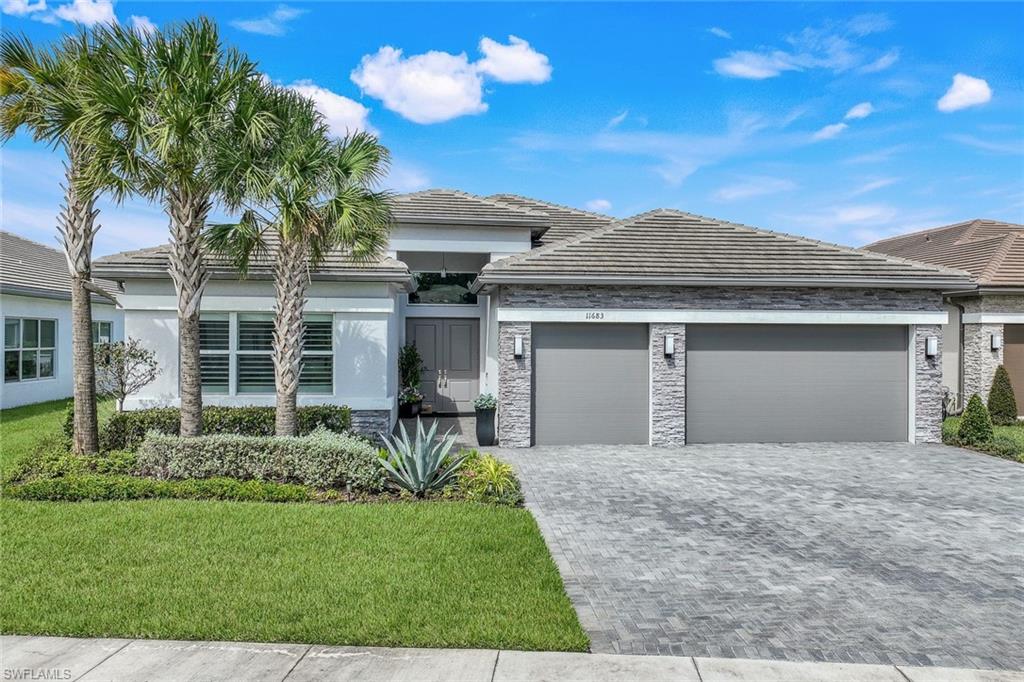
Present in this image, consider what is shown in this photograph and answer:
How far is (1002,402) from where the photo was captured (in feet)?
51.2

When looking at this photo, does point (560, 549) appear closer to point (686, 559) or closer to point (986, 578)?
point (686, 559)

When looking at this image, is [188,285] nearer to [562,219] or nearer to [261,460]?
[261,460]

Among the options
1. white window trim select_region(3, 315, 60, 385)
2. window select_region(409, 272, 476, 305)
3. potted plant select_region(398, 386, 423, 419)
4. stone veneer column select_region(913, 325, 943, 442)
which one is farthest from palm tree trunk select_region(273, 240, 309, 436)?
stone veneer column select_region(913, 325, 943, 442)

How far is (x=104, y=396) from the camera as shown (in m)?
12.4

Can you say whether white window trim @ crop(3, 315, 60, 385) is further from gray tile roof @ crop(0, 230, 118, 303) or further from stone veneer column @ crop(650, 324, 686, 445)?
stone veneer column @ crop(650, 324, 686, 445)

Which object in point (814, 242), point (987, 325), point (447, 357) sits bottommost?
point (447, 357)

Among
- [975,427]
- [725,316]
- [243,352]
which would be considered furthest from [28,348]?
[975,427]

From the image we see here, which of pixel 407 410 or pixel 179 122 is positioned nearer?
pixel 179 122

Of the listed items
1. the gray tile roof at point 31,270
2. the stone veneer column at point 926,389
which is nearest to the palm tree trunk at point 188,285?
the gray tile roof at point 31,270

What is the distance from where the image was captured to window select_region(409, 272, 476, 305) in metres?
18.5

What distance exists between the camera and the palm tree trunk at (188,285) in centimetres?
998

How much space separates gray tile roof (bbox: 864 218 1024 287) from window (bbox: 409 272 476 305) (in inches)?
537

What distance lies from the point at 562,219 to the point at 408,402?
25.8 feet

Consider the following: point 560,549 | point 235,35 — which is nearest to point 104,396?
point 235,35
